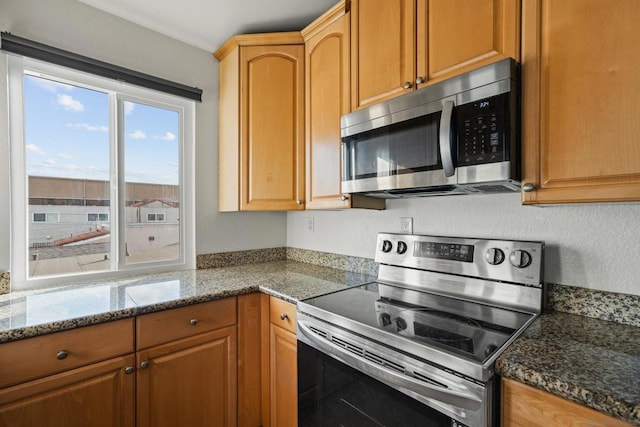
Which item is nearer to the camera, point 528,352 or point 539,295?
point 528,352

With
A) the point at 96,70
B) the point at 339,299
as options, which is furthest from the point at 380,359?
the point at 96,70

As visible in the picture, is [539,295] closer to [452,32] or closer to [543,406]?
[543,406]

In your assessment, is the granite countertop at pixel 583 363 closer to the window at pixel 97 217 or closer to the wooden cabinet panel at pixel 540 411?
the wooden cabinet panel at pixel 540 411

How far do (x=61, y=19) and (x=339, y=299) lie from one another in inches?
79.8

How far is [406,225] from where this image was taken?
5.58 ft

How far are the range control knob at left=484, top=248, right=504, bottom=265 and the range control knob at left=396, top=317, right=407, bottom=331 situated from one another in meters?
0.49

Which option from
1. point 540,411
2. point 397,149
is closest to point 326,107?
point 397,149

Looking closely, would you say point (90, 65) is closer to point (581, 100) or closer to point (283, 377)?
point (283, 377)

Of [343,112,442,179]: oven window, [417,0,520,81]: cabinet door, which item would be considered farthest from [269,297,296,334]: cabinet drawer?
[417,0,520,81]: cabinet door

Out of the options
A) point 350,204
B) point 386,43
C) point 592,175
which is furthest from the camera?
point 350,204

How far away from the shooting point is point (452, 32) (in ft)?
3.85

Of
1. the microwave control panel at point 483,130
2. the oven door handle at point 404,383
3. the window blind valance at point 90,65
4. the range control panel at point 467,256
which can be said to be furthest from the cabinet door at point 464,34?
the window blind valance at point 90,65

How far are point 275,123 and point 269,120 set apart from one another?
0.04 meters

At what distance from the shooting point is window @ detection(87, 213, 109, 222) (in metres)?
1.77
